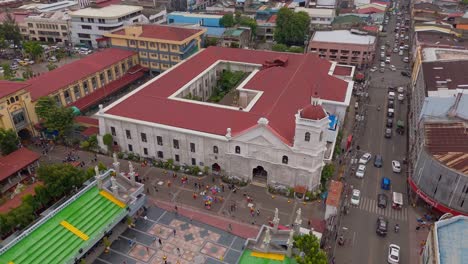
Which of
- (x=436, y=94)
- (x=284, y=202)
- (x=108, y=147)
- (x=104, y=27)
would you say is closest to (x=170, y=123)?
(x=108, y=147)

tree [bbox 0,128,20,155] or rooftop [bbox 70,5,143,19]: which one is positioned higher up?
rooftop [bbox 70,5,143,19]

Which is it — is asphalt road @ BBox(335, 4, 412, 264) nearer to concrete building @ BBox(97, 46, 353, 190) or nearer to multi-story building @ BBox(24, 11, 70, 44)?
concrete building @ BBox(97, 46, 353, 190)

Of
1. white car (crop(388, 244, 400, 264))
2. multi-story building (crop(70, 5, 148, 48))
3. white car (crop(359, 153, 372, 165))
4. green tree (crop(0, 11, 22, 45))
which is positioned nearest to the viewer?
white car (crop(388, 244, 400, 264))

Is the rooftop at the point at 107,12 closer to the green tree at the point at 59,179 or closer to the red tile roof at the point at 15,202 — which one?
the green tree at the point at 59,179

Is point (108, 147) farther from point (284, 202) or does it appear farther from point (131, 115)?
point (284, 202)

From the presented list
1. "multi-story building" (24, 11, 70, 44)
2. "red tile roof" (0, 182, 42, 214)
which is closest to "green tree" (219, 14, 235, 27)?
"multi-story building" (24, 11, 70, 44)
